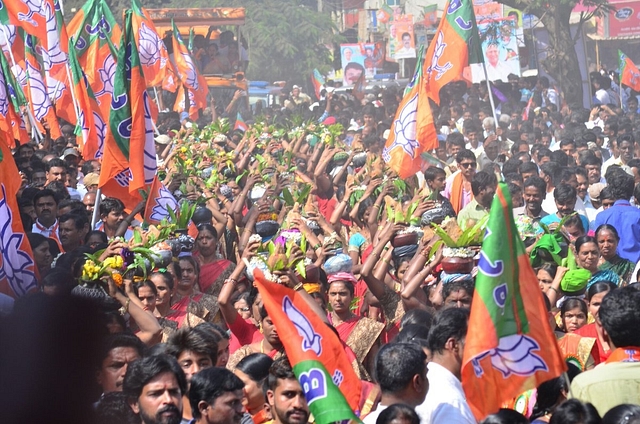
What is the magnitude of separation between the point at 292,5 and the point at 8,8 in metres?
28.9

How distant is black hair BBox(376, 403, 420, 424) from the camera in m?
4.12

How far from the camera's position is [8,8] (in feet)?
45.4

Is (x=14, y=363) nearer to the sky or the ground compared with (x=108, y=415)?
nearer to the sky

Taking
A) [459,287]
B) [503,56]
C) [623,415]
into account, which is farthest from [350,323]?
[503,56]

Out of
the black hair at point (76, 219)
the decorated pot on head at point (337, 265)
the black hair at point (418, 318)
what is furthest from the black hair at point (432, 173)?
the black hair at point (418, 318)

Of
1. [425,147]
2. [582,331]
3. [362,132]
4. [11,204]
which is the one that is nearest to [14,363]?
[582,331]

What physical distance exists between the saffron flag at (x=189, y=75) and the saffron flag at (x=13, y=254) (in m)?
10.9

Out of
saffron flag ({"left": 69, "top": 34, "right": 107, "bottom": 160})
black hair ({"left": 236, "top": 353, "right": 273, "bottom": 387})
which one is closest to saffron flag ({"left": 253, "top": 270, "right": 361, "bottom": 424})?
black hair ({"left": 236, "top": 353, "right": 273, "bottom": 387})

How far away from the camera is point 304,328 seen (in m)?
4.73

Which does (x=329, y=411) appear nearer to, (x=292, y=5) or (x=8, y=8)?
(x=8, y=8)

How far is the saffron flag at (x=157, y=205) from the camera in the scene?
891cm

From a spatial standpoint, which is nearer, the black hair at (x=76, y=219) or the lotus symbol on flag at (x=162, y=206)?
the black hair at (x=76, y=219)

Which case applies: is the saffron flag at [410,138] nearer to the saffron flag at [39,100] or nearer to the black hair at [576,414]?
the saffron flag at [39,100]

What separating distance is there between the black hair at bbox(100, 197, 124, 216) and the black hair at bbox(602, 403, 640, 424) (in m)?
6.08
